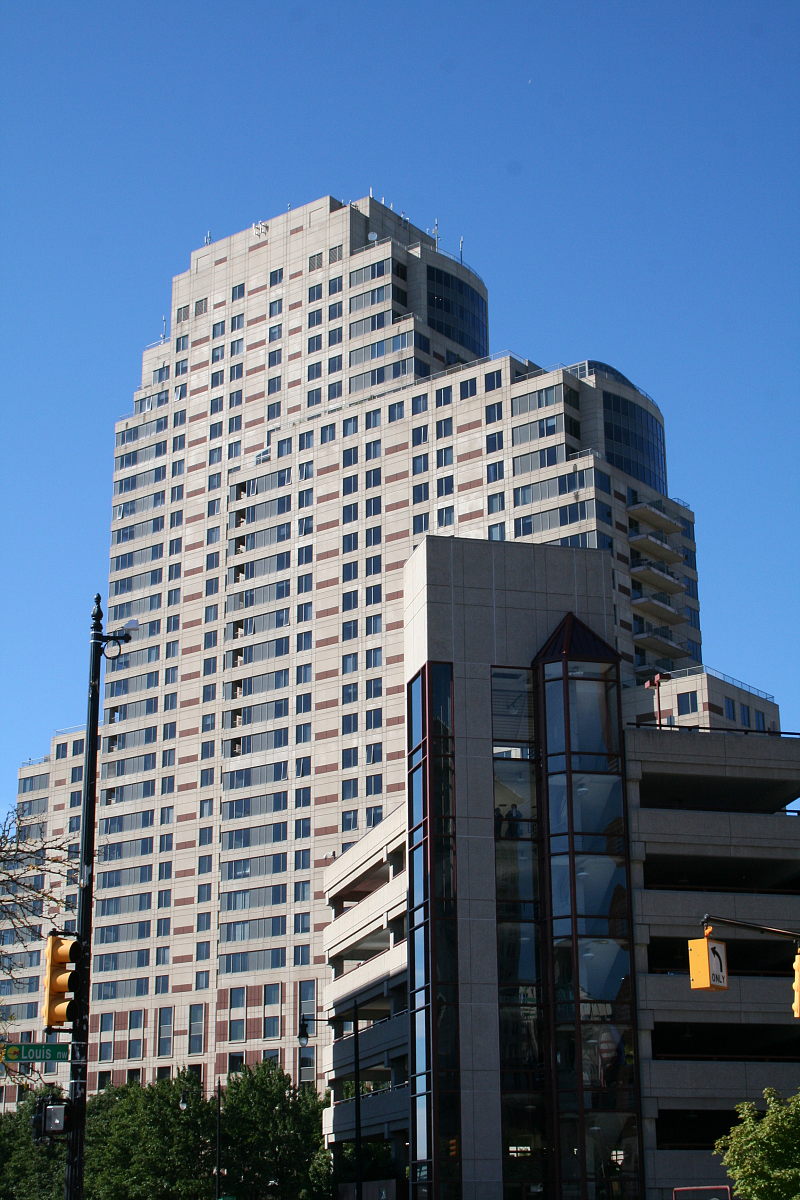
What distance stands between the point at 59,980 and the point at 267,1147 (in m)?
61.8

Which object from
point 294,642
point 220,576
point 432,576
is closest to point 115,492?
point 220,576

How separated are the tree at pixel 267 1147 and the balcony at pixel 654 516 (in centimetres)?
6144

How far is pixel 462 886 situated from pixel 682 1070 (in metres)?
10.6

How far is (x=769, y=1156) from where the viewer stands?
143 ft

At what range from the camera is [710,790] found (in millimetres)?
64062

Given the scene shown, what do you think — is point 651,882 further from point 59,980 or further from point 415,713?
point 59,980

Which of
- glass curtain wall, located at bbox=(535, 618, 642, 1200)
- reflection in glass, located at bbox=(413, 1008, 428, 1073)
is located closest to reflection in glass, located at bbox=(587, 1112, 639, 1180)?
glass curtain wall, located at bbox=(535, 618, 642, 1200)

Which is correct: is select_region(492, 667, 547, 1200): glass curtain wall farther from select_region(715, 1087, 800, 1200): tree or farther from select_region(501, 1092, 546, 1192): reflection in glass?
select_region(715, 1087, 800, 1200): tree

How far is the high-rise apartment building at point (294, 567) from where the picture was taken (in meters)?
124

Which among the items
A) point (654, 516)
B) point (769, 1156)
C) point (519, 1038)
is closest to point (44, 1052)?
point (769, 1156)

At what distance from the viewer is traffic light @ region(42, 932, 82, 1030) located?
68.1 ft

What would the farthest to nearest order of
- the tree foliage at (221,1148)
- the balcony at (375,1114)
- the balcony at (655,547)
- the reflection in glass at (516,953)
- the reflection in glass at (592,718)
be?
the balcony at (655,547) → the tree foliage at (221,1148) → the balcony at (375,1114) → the reflection in glass at (592,718) → the reflection in glass at (516,953)

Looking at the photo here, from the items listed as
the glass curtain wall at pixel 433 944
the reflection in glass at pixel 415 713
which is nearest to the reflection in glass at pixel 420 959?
the glass curtain wall at pixel 433 944

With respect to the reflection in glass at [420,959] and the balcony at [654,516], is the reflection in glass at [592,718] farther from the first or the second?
the balcony at [654,516]
